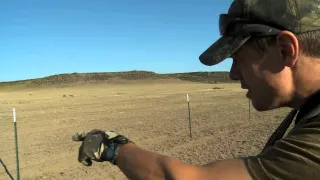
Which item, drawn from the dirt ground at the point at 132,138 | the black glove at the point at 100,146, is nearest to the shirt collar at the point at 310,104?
the black glove at the point at 100,146

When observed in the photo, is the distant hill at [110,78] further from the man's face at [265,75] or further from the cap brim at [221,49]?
the man's face at [265,75]

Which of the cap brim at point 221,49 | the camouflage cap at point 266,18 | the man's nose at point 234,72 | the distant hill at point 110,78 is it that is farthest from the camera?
the distant hill at point 110,78

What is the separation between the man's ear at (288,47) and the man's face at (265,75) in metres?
0.02

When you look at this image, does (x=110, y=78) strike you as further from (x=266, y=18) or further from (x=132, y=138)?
(x=266, y=18)

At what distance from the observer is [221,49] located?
1.58 metres

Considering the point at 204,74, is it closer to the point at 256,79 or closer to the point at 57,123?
the point at 57,123

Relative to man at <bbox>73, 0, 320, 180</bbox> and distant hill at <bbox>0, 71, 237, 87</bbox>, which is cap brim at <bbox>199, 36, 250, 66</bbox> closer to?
man at <bbox>73, 0, 320, 180</bbox>

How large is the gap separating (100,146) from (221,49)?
23.6 inches

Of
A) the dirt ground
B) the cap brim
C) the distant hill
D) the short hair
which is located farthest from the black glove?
the distant hill

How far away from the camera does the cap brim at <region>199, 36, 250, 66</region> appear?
1.53m

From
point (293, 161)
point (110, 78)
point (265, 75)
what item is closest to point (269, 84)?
point (265, 75)

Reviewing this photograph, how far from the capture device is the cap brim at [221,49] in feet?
5.01

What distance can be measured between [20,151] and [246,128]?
24.3 ft

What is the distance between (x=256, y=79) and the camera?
5.07 ft
